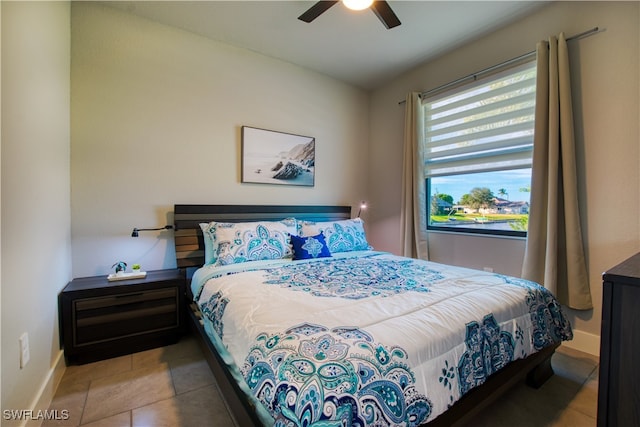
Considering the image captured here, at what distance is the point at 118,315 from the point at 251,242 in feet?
3.71

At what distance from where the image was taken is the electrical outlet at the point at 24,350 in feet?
4.28

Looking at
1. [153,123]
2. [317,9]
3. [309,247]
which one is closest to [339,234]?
[309,247]

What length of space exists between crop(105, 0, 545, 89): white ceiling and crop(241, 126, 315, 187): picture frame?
0.93m

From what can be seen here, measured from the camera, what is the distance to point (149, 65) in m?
2.62

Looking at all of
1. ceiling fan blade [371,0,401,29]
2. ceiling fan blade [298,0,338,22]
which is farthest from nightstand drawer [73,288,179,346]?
ceiling fan blade [371,0,401,29]

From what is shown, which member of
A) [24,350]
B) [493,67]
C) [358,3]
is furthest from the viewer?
[493,67]

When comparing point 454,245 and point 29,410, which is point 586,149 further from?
point 29,410

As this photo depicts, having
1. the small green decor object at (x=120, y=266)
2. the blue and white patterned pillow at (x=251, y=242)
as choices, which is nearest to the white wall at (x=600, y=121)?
the blue and white patterned pillow at (x=251, y=242)

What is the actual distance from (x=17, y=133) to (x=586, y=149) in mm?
3676

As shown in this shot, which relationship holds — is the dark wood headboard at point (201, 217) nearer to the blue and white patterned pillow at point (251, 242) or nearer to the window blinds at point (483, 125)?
the blue and white patterned pillow at point (251, 242)

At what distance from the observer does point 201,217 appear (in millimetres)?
2791

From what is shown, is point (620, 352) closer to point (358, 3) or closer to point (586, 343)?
point (586, 343)

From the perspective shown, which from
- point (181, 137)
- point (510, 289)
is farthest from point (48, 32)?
point (510, 289)

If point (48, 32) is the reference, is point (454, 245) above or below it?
below
